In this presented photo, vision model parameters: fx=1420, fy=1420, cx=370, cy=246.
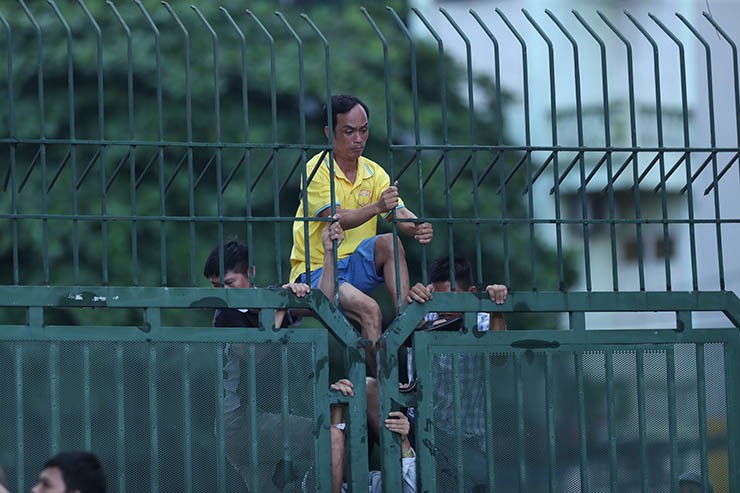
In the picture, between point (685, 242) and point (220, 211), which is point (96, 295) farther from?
point (685, 242)

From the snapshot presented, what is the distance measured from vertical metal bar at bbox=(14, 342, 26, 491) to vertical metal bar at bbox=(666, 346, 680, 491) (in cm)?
293

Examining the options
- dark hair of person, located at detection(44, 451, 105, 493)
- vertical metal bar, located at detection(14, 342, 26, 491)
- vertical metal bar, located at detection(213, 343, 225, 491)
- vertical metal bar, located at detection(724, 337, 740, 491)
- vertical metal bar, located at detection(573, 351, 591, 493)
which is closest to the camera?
dark hair of person, located at detection(44, 451, 105, 493)

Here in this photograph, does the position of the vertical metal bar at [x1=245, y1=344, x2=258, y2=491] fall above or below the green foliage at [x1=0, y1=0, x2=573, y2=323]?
below

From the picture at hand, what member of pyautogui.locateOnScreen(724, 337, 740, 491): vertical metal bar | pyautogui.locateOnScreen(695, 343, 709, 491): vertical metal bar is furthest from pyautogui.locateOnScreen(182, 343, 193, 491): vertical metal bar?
pyautogui.locateOnScreen(724, 337, 740, 491): vertical metal bar

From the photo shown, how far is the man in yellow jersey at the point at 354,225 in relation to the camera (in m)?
6.49

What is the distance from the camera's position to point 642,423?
21.6 feet

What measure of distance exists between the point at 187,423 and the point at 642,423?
209 cm

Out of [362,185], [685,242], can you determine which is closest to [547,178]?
[685,242]

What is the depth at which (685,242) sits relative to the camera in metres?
21.5

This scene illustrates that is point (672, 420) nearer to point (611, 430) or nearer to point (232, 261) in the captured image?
point (611, 430)

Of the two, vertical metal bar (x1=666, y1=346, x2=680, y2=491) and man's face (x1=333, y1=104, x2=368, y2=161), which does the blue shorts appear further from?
vertical metal bar (x1=666, y1=346, x2=680, y2=491)

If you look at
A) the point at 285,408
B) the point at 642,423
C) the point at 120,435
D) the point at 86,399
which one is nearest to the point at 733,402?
the point at 642,423

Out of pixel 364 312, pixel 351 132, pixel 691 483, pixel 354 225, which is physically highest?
pixel 351 132

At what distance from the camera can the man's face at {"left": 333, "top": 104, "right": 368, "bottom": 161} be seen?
664cm
